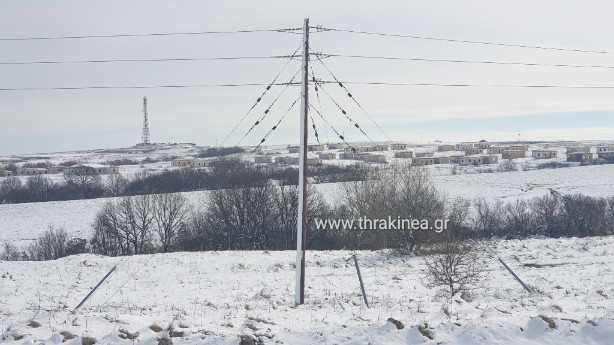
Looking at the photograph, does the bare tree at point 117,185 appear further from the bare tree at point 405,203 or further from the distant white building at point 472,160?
the distant white building at point 472,160

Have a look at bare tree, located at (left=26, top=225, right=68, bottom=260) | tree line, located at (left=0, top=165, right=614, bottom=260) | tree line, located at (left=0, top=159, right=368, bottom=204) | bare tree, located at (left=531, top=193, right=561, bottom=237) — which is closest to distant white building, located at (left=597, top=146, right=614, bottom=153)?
tree line, located at (left=0, top=165, right=614, bottom=260)

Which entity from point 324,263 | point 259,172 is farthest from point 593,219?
point 324,263

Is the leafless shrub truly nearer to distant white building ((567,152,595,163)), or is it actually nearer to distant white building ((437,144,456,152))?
distant white building ((567,152,595,163))

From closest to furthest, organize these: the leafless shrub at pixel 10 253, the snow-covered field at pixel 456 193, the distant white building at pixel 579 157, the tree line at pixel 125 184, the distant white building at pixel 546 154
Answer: the leafless shrub at pixel 10 253 < the snow-covered field at pixel 456 193 < the tree line at pixel 125 184 < the distant white building at pixel 579 157 < the distant white building at pixel 546 154

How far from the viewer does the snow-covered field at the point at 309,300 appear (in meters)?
8.98

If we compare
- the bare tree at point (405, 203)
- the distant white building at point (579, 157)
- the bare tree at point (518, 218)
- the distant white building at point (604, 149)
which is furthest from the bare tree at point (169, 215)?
the distant white building at point (604, 149)

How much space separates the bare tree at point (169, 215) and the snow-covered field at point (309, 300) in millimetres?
26456

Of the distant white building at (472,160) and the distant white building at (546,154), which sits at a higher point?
the distant white building at (546,154)

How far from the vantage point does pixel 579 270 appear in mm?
20500

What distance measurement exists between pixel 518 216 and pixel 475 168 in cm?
4480

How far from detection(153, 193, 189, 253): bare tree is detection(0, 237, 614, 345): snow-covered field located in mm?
26456

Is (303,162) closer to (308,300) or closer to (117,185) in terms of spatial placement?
(308,300)

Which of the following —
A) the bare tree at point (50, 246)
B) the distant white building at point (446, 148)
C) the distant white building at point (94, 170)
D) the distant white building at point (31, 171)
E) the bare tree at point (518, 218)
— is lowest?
the bare tree at point (50, 246)

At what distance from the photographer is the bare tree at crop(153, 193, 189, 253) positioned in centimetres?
5341
